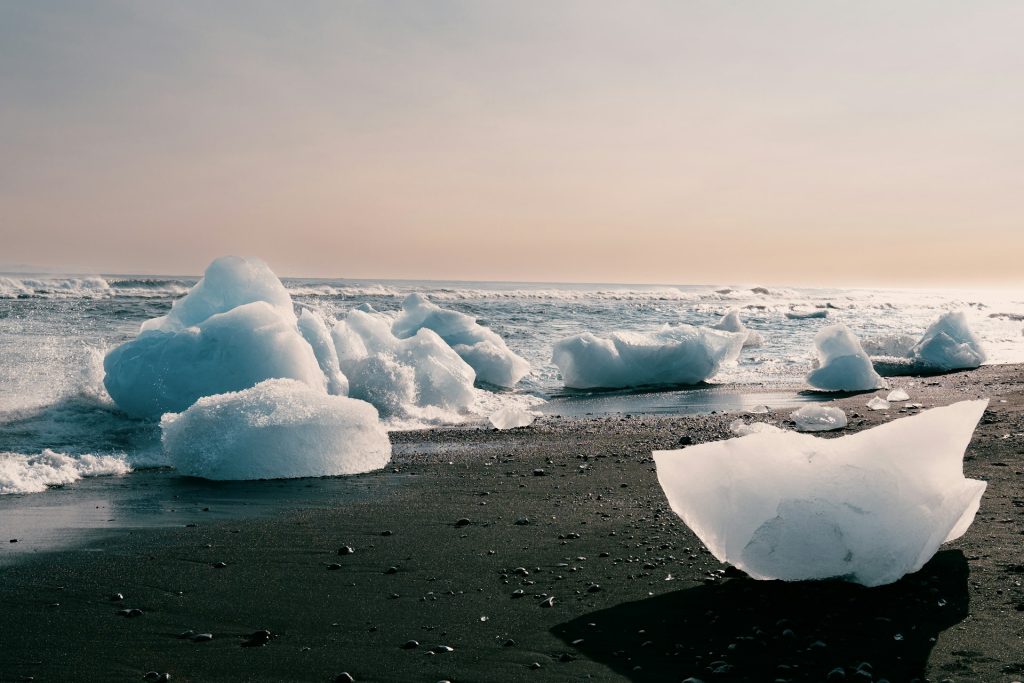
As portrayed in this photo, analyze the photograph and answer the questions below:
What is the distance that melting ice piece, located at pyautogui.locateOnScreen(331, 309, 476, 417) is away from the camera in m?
11.1

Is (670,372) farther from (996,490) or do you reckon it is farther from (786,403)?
(996,490)

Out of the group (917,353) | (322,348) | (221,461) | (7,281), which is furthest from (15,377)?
(7,281)

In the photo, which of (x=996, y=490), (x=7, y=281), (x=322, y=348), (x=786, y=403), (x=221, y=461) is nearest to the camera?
(x=996, y=490)

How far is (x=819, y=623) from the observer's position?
129 inches

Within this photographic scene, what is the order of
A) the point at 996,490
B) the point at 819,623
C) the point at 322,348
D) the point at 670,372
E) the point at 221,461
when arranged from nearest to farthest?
the point at 819,623 → the point at 996,490 → the point at 221,461 → the point at 322,348 → the point at 670,372

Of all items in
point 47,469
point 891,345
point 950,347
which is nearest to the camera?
point 47,469

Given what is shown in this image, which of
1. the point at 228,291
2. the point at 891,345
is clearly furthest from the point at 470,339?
the point at 891,345

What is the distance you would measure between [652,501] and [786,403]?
7.22 metres

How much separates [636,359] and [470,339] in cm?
311

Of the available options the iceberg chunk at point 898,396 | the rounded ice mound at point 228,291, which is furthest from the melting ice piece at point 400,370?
the iceberg chunk at point 898,396

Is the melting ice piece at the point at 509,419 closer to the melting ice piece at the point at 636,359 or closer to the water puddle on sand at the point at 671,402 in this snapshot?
Answer: the water puddle on sand at the point at 671,402

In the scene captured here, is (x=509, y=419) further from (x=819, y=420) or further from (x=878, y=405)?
(x=878, y=405)

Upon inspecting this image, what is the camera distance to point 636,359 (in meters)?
15.2

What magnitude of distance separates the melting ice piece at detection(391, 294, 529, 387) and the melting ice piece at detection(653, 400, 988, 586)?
1036 centimetres
